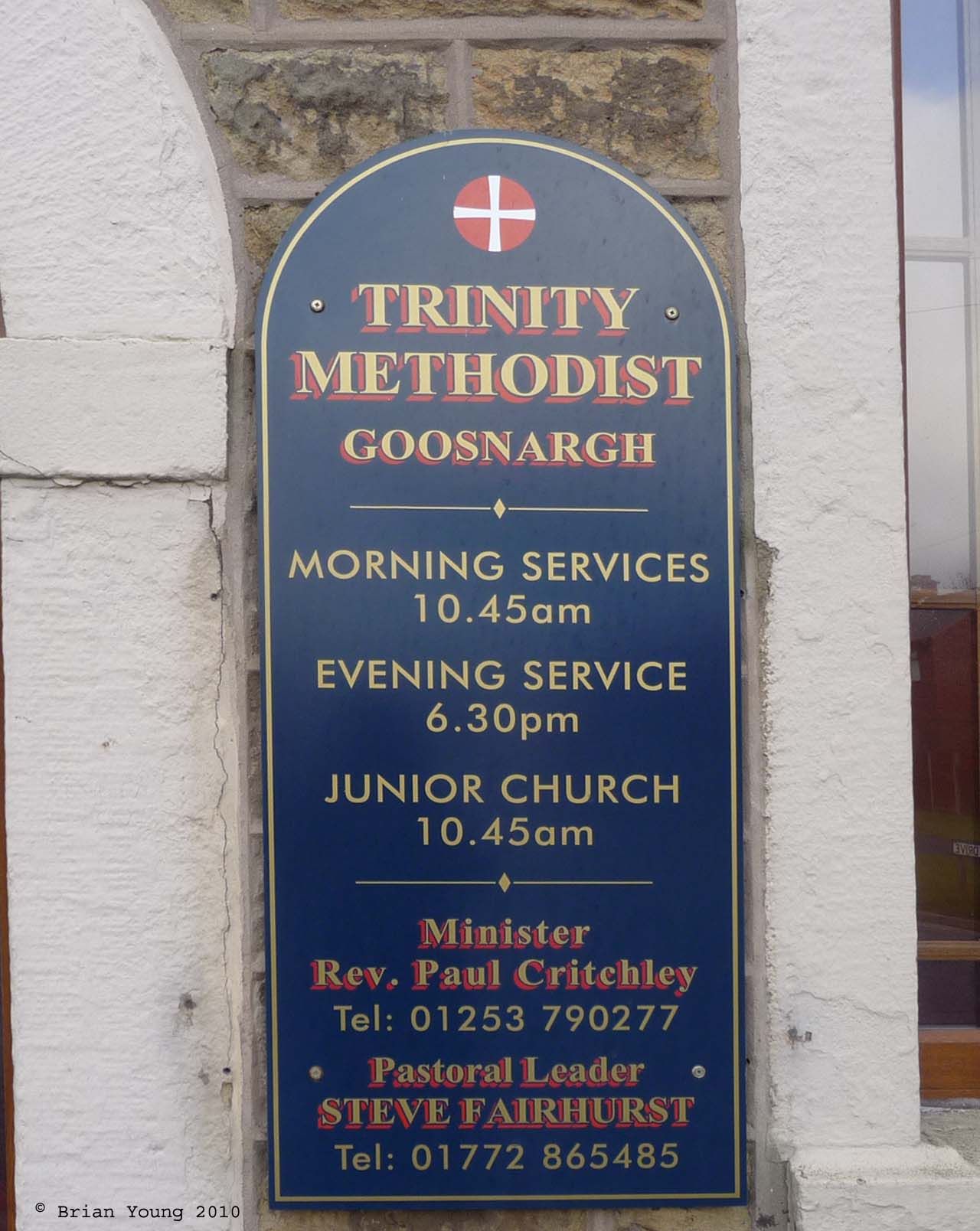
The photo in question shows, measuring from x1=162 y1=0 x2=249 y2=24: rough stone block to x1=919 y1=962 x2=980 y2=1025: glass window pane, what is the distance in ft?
7.54

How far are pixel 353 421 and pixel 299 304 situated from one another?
0.24 metres

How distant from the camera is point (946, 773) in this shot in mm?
2150

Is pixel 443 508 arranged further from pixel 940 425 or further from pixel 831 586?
pixel 940 425

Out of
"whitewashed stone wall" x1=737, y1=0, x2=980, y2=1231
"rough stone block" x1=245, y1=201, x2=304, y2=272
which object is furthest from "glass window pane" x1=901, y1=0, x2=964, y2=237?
"rough stone block" x1=245, y1=201, x2=304, y2=272

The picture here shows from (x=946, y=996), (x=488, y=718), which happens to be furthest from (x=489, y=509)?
(x=946, y=996)

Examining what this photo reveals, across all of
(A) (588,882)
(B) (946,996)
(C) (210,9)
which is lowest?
(B) (946,996)

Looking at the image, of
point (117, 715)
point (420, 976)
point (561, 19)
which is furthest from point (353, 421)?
point (420, 976)

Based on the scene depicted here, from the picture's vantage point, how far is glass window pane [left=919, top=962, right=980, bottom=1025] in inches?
82.7

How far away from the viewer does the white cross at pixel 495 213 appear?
6.29 ft

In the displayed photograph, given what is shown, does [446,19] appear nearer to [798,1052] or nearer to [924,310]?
[924,310]

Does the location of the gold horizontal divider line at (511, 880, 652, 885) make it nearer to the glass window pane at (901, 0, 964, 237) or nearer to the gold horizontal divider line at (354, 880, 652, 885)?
the gold horizontal divider line at (354, 880, 652, 885)

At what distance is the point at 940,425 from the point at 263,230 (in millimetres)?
1447

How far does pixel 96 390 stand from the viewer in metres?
1.85

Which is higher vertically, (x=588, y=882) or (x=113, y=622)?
(x=113, y=622)
